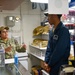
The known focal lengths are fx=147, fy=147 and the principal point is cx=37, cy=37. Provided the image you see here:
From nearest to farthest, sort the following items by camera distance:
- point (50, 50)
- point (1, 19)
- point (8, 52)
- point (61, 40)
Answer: point (61, 40), point (50, 50), point (8, 52), point (1, 19)

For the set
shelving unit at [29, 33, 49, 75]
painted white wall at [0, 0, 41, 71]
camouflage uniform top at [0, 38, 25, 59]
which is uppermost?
painted white wall at [0, 0, 41, 71]

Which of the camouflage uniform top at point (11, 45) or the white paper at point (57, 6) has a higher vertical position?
the white paper at point (57, 6)

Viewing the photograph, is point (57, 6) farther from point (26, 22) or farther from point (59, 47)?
point (26, 22)

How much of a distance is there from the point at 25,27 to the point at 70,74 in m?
4.34

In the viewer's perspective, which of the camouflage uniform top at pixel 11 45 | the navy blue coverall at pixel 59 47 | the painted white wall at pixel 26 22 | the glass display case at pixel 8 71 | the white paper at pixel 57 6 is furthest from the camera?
the painted white wall at pixel 26 22

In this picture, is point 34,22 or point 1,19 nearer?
point 1,19

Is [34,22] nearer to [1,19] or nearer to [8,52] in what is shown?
[1,19]

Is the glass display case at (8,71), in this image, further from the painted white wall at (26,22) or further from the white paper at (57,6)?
the painted white wall at (26,22)

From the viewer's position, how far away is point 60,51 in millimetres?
2020

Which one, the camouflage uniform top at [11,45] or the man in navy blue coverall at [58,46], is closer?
the man in navy blue coverall at [58,46]

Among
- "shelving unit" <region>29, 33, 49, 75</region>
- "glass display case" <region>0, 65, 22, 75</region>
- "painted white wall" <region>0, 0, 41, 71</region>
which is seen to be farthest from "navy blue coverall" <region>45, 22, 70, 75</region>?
"painted white wall" <region>0, 0, 41, 71</region>

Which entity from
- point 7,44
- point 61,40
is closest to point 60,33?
point 61,40

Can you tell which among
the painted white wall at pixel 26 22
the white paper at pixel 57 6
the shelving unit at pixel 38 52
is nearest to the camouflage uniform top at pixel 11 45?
the shelving unit at pixel 38 52

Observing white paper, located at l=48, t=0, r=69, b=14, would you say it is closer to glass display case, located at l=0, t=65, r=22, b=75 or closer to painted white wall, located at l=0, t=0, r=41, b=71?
glass display case, located at l=0, t=65, r=22, b=75
